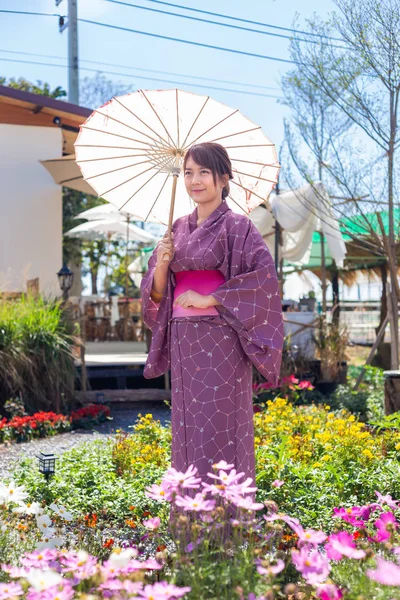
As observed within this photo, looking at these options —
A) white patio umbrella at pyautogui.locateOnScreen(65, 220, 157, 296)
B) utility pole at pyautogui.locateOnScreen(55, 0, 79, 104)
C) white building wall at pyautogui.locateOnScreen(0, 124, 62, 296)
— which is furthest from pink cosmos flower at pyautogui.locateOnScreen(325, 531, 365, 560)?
utility pole at pyautogui.locateOnScreen(55, 0, 79, 104)

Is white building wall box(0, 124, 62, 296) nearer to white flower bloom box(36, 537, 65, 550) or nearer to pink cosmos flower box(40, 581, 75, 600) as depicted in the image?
white flower bloom box(36, 537, 65, 550)

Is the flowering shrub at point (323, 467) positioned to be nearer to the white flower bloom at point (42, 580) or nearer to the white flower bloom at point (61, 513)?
the white flower bloom at point (61, 513)

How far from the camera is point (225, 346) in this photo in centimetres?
329

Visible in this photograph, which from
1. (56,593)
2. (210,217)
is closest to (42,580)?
(56,593)

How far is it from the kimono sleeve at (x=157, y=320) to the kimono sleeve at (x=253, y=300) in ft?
1.07

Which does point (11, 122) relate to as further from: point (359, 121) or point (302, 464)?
point (302, 464)

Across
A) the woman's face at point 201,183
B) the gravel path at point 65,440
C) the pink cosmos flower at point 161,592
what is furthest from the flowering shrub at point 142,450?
the pink cosmos flower at point 161,592

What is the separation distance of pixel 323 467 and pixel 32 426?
11.7 feet

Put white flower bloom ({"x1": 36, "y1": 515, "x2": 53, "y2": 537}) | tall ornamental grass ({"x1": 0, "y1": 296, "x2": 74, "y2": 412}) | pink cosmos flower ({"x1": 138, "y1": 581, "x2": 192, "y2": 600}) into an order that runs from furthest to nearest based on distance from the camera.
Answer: tall ornamental grass ({"x1": 0, "y1": 296, "x2": 74, "y2": 412})
white flower bloom ({"x1": 36, "y1": 515, "x2": 53, "y2": 537})
pink cosmos flower ({"x1": 138, "y1": 581, "x2": 192, "y2": 600})

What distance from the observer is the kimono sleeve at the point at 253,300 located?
325 centimetres

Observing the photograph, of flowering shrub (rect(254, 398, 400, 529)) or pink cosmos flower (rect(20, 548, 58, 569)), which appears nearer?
pink cosmos flower (rect(20, 548, 58, 569))

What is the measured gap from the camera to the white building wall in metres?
11.2

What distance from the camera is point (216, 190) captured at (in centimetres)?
344

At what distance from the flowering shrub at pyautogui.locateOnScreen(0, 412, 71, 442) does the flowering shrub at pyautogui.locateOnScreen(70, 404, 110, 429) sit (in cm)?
20
